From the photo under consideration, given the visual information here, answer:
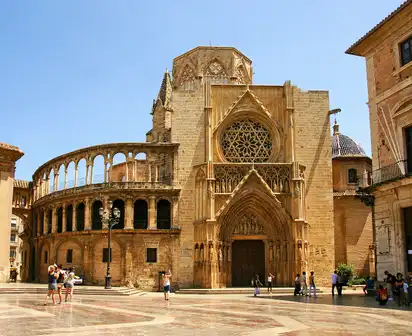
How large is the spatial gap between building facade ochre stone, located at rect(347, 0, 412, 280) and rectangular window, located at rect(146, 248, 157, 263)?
→ 15141 millimetres

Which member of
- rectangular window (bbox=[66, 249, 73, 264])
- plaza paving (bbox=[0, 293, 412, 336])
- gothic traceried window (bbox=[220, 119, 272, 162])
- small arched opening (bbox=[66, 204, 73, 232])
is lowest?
plaza paving (bbox=[0, 293, 412, 336])

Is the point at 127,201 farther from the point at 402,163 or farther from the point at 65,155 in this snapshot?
the point at 402,163

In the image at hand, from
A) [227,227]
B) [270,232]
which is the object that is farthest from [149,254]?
[270,232]

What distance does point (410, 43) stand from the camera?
21891mm

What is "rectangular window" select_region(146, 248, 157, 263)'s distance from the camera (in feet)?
109

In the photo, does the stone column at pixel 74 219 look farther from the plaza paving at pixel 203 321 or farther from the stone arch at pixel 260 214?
the plaza paving at pixel 203 321

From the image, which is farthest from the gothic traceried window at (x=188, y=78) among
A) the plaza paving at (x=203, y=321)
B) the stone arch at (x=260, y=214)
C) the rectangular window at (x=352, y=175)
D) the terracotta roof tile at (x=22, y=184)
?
the plaza paving at (x=203, y=321)

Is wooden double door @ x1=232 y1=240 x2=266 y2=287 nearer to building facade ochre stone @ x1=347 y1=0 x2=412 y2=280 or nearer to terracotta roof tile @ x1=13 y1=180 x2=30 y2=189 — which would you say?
building facade ochre stone @ x1=347 y1=0 x2=412 y2=280

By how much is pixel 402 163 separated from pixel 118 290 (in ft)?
53.4

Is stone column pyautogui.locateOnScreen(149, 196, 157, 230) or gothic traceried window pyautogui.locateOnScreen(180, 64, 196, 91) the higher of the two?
gothic traceried window pyautogui.locateOnScreen(180, 64, 196, 91)

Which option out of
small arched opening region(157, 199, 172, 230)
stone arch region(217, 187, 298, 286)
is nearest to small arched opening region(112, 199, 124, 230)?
small arched opening region(157, 199, 172, 230)

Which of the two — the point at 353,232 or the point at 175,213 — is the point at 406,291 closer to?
the point at 175,213

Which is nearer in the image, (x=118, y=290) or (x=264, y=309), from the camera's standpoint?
(x=264, y=309)

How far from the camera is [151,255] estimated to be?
3328 centimetres
